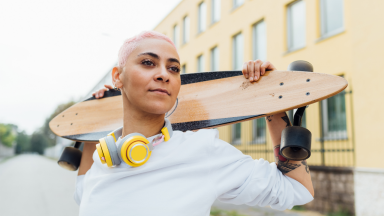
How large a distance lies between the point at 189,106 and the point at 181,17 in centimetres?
1660

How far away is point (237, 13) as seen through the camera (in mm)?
12312

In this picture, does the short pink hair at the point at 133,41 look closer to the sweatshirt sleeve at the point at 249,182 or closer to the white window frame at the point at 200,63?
the sweatshirt sleeve at the point at 249,182

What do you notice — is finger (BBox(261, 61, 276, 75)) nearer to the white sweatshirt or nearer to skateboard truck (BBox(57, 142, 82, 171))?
the white sweatshirt

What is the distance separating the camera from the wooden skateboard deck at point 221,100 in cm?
149

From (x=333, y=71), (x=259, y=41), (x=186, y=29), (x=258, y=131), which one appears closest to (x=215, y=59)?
(x=259, y=41)

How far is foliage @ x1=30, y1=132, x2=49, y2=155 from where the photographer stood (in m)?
105

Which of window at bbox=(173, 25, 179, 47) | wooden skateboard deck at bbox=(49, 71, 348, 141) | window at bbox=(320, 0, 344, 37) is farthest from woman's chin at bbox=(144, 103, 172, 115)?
window at bbox=(173, 25, 179, 47)

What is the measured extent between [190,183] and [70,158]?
123 cm

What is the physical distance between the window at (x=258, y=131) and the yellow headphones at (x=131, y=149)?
29.6 ft

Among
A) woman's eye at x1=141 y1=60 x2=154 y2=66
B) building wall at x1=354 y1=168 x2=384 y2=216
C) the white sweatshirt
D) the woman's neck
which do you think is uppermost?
woman's eye at x1=141 y1=60 x2=154 y2=66

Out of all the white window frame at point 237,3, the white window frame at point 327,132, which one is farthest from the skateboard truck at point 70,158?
the white window frame at point 237,3

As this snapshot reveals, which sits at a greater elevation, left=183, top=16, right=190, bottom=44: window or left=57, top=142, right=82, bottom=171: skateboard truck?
left=183, top=16, right=190, bottom=44: window

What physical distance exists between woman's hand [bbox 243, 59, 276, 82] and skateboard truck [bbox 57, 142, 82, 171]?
1.36 metres

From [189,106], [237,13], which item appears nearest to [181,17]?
[237,13]
